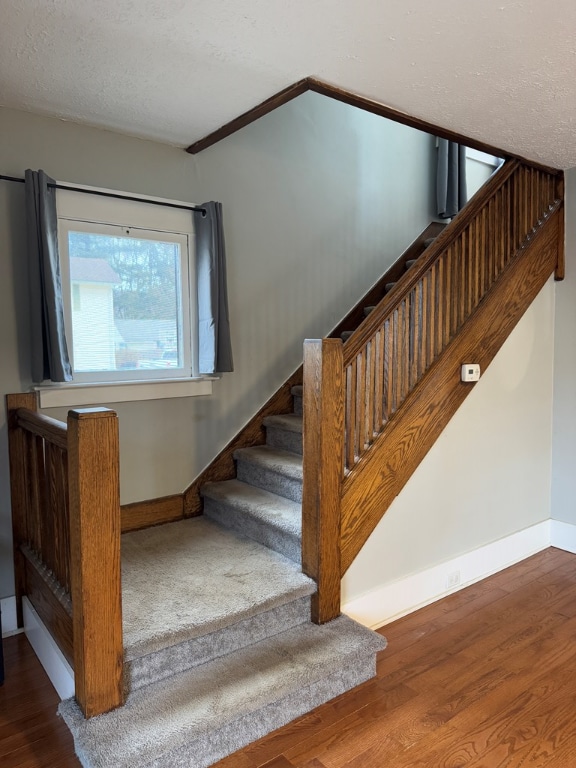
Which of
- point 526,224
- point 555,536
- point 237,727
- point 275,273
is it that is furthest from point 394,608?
point 526,224

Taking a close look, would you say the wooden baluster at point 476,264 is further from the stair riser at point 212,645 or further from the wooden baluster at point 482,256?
the stair riser at point 212,645

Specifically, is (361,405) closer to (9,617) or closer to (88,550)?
(88,550)

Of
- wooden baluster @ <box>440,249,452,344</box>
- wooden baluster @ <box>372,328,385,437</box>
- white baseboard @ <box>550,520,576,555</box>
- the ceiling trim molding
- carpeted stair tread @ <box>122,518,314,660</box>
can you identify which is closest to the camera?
carpeted stair tread @ <box>122,518,314,660</box>

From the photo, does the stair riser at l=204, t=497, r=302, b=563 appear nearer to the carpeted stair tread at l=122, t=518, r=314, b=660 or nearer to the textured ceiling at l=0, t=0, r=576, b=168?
the carpeted stair tread at l=122, t=518, r=314, b=660

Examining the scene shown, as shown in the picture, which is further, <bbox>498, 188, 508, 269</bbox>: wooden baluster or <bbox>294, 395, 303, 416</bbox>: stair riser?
<bbox>294, 395, 303, 416</bbox>: stair riser

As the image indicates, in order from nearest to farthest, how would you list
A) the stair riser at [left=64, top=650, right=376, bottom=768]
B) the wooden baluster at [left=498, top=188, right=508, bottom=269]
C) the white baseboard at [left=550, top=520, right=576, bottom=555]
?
the stair riser at [left=64, top=650, right=376, bottom=768] → the wooden baluster at [left=498, top=188, right=508, bottom=269] → the white baseboard at [left=550, top=520, right=576, bottom=555]

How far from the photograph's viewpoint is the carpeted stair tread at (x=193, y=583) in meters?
1.99

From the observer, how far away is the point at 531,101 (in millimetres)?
2344

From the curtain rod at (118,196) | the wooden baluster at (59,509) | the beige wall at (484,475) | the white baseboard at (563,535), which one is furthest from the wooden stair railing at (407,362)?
the white baseboard at (563,535)

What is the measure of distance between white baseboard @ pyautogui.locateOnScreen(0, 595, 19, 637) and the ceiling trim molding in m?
2.49

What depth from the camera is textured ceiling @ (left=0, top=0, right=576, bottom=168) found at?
5.59 ft

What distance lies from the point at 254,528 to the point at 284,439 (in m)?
0.63

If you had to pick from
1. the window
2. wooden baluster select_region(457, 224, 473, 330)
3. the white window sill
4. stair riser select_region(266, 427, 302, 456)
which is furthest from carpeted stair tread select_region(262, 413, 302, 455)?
wooden baluster select_region(457, 224, 473, 330)

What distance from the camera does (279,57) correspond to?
1972mm
